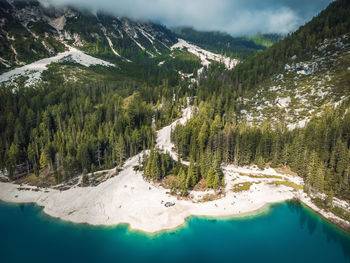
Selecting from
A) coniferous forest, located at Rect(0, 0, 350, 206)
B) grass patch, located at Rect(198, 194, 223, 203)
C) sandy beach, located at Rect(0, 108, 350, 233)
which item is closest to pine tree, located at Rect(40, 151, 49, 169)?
coniferous forest, located at Rect(0, 0, 350, 206)

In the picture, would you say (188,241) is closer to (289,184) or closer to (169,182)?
(169,182)

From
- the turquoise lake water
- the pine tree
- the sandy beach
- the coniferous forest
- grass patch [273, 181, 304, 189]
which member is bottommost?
the turquoise lake water

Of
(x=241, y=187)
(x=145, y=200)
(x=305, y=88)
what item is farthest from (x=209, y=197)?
(x=305, y=88)

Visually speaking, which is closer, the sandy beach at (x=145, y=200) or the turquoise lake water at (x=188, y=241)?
the turquoise lake water at (x=188, y=241)

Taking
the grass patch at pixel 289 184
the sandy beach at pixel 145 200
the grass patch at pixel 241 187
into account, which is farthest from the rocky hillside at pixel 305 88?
the grass patch at pixel 241 187

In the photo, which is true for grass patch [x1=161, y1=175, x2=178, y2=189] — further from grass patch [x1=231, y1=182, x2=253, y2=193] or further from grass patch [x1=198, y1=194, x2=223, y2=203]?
grass patch [x1=231, y1=182, x2=253, y2=193]

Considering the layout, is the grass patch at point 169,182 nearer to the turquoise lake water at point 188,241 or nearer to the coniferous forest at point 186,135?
the coniferous forest at point 186,135
